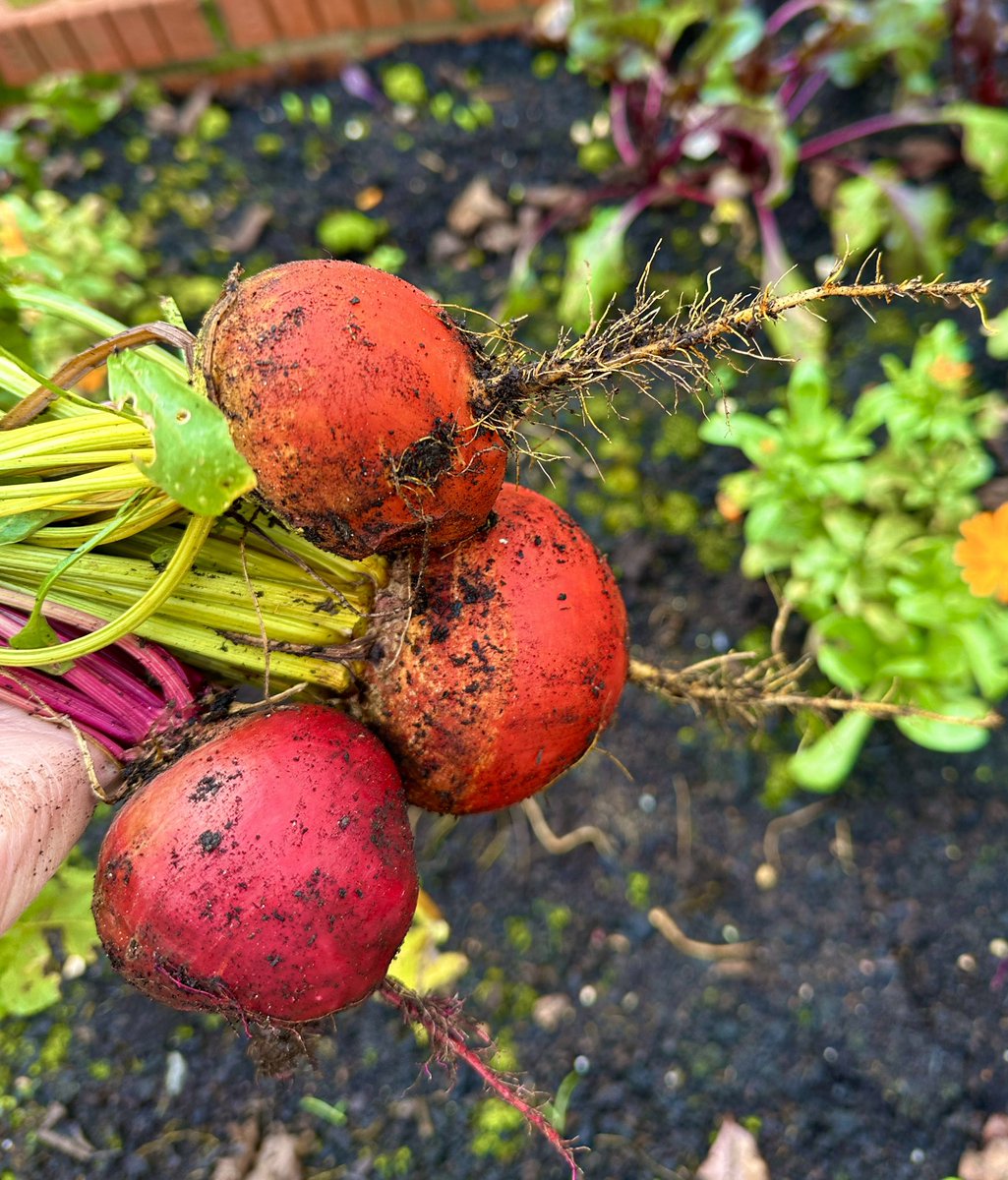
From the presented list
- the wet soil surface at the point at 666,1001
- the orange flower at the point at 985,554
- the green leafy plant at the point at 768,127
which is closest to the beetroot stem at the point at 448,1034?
the wet soil surface at the point at 666,1001

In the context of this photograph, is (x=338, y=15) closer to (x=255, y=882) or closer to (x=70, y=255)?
(x=70, y=255)

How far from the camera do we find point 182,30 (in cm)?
298

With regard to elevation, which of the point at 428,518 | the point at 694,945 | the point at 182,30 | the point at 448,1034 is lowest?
the point at 694,945

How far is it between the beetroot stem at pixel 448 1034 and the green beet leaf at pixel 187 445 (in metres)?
0.86

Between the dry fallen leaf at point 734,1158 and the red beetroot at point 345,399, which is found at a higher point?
the red beetroot at point 345,399

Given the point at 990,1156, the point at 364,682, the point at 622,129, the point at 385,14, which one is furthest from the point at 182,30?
the point at 990,1156

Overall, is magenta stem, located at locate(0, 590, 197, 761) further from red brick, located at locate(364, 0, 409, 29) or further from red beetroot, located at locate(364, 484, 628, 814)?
red brick, located at locate(364, 0, 409, 29)

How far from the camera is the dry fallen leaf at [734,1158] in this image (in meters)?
1.72

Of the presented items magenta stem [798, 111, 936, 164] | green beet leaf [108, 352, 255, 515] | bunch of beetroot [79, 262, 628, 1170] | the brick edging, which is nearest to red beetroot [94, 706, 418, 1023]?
bunch of beetroot [79, 262, 628, 1170]

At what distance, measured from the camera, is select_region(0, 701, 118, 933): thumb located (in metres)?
1.11

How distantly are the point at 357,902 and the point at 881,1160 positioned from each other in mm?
1369

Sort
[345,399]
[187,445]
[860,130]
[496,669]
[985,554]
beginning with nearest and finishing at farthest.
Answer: [187,445], [345,399], [496,669], [985,554], [860,130]

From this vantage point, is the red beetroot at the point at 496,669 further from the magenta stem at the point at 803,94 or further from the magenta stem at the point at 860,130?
the magenta stem at the point at 803,94

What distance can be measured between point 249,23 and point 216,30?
4.9 inches
